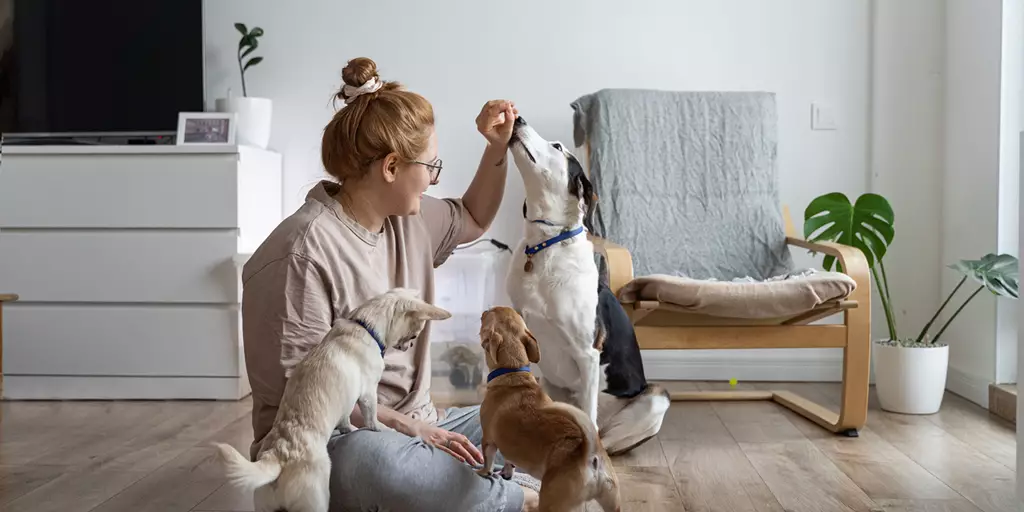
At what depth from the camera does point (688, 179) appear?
10.9ft

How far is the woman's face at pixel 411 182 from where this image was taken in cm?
163

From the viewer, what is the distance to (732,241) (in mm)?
3270

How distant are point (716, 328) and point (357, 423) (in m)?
1.41

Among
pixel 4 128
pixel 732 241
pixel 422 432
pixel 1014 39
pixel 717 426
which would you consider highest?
pixel 1014 39

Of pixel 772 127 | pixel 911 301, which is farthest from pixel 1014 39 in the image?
pixel 911 301

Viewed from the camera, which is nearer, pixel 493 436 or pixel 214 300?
pixel 493 436

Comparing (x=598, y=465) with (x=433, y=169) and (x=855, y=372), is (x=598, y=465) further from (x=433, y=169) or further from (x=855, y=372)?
(x=855, y=372)

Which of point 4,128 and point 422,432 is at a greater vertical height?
point 4,128

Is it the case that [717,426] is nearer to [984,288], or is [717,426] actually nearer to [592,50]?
[984,288]

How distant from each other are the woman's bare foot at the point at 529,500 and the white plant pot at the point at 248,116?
2185 mm

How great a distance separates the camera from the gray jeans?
1.51 metres

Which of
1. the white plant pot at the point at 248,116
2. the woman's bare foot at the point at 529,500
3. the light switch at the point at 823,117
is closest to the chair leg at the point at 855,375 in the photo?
the light switch at the point at 823,117

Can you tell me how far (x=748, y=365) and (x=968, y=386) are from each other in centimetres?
80

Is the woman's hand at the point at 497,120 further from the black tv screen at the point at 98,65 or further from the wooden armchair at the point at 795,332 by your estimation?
the black tv screen at the point at 98,65
